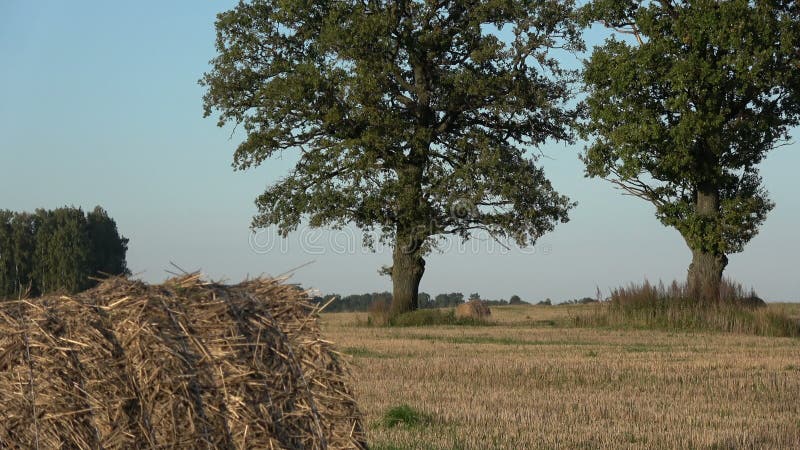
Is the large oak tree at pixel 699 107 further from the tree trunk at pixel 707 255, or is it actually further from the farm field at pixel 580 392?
the farm field at pixel 580 392

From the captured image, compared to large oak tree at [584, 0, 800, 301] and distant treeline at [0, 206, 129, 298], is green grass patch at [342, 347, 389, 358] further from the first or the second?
distant treeline at [0, 206, 129, 298]

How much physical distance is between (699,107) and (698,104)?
154mm

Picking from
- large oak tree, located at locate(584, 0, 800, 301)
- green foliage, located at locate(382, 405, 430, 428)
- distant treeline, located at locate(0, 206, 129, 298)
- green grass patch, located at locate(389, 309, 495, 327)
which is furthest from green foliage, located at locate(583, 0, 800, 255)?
distant treeline, located at locate(0, 206, 129, 298)

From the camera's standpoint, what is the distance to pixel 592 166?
3275 centimetres

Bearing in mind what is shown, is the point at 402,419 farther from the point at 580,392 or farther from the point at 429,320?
the point at 429,320

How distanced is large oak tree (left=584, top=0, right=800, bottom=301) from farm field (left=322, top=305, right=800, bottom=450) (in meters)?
9.35

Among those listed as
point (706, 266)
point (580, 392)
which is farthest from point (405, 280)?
point (580, 392)

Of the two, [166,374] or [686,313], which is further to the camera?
[686,313]

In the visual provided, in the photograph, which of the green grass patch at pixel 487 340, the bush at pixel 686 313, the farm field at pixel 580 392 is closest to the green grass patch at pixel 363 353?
the farm field at pixel 580 392

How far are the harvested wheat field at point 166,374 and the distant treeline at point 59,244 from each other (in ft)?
→ 193

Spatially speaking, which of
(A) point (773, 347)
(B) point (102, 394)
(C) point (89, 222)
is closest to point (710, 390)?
(A) point (773, 347)

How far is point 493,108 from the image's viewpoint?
33656mm

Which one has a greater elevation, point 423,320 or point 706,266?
point 706,266

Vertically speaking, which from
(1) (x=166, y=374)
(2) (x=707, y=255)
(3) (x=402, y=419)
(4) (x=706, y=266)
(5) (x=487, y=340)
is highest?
(2) (x=707, y=255)
